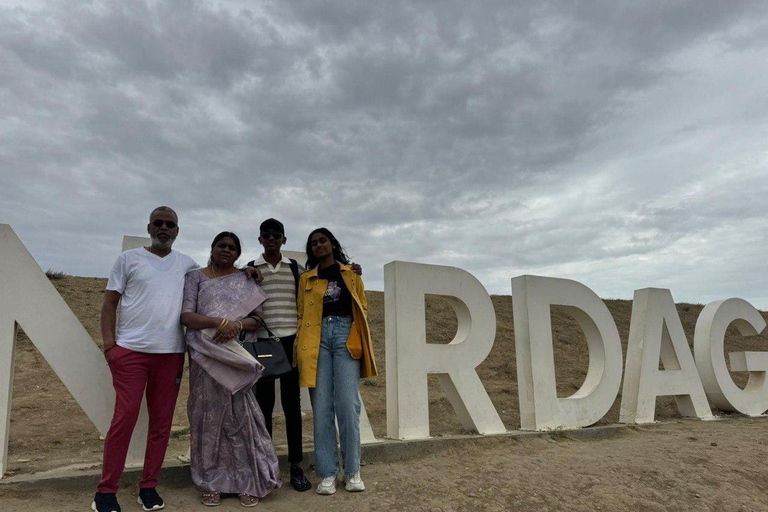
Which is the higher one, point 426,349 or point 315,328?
point 315,328

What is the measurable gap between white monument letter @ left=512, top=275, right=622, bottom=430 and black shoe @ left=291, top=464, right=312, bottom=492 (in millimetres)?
2925

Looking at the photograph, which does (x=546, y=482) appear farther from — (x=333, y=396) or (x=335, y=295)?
(x=335, y=295)

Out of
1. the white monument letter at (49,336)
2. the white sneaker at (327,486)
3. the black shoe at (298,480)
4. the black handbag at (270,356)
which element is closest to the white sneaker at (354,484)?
the white sneaker at (327,486)

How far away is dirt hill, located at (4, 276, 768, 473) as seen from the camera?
5844mm

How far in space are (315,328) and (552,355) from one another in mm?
3342

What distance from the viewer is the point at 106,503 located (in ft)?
10.7

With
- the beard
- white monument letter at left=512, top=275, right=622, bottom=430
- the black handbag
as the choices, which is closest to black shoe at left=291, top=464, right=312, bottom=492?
the black handbag

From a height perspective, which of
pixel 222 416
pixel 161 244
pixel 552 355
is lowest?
pixel 222 416

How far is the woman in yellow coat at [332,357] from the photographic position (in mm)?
3846

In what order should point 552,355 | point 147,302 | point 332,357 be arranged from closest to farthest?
point 147,302, point 332,357, point 552,355

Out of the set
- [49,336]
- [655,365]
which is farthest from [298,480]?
[655,365]

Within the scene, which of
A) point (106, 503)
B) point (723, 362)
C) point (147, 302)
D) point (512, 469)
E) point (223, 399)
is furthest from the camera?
point (723, 362)

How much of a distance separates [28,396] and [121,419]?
6114 mm

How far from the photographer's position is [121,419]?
3.30 metres
